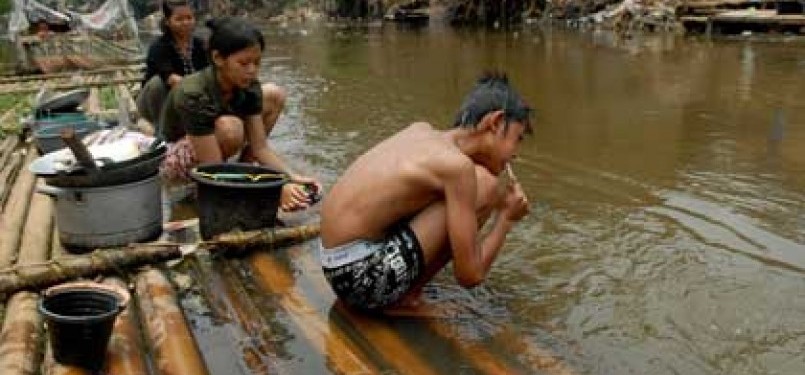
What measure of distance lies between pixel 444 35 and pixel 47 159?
21.2 metres

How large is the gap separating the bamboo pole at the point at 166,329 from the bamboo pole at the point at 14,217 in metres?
0.71

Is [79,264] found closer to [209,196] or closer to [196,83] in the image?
[209,196]

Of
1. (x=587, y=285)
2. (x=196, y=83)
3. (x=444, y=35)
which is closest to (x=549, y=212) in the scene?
(x=587, y=285)

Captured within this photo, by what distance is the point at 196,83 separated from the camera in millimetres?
4605

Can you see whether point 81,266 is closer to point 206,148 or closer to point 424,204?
point 206,148

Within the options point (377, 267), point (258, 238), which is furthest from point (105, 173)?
point (377, 267)

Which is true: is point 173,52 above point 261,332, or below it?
above

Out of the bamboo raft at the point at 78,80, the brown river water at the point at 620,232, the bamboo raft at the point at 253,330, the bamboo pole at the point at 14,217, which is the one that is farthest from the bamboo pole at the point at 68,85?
the bamboo raft at the point at 253,330

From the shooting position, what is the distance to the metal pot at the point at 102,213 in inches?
152

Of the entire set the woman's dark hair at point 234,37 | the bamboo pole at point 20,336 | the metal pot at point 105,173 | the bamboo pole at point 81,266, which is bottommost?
the bamboo pole at point 20,336

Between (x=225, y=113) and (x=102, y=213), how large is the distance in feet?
3.54

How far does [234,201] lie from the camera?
13.2 ft

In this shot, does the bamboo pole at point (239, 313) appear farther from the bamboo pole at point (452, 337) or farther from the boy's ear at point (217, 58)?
the boy's ear at point (217, 58)

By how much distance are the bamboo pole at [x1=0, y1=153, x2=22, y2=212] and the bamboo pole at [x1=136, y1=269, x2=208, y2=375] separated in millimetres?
1619
